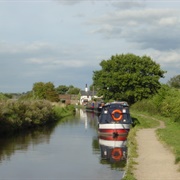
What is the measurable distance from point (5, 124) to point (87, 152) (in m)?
12.5

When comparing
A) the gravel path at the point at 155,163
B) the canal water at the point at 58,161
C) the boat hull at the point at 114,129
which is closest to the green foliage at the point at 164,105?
the boat hull at the point at 114,129

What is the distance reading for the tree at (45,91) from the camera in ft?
301

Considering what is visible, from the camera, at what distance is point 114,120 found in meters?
32.1

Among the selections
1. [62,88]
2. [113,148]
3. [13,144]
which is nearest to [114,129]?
[113,148]

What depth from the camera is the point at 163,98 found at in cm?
5228

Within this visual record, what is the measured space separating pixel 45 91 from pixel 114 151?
71364 mm

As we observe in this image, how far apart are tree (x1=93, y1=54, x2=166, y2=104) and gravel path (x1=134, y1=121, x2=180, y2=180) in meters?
42.6

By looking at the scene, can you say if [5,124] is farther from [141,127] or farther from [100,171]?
[100,171]

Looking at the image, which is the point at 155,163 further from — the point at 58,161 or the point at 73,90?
the point at 73,90

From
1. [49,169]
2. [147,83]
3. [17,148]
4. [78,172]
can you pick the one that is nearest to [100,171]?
[78,172]

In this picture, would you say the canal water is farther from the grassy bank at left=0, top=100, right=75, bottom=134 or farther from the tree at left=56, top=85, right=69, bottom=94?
the tree at left=56, top=85, right=69, bottom=94

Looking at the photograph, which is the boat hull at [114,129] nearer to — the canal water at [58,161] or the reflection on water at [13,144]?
the canal water at [58,161]

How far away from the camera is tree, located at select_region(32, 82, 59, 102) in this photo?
9162 cm

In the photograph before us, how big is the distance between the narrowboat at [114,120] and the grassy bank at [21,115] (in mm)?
8220
